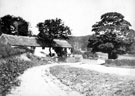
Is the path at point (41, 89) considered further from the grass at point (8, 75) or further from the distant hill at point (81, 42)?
the distant hill at point (81, 42)

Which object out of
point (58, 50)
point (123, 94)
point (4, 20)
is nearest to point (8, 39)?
point (58, 50)

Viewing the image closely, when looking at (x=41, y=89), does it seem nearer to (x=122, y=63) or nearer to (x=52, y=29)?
(x=122, y=63)

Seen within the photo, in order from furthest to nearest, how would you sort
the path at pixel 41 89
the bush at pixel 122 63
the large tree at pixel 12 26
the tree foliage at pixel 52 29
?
the large tree at pixel 12 26
the tree foliage at pixel 52 29
the bush at pixel 122 63
the path at pixel 41 89

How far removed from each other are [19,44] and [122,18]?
2671 cm

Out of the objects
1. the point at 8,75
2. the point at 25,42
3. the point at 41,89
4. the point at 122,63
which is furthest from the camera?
the point at 25,42

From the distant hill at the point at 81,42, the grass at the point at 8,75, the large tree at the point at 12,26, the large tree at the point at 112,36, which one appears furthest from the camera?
the distant hill at the point at 81,42

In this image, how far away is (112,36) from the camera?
136ft

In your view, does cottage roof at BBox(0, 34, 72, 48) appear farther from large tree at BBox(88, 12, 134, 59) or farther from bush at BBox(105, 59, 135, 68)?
bush at BBox(105, 59, 135, 68)

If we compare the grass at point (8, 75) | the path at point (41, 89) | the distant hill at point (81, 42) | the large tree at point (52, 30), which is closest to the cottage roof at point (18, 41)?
the large tree at point (52, 30)

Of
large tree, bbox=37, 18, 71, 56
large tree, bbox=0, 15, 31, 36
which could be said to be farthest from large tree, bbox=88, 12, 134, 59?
large tree, bbox=0, 15, 31, 36

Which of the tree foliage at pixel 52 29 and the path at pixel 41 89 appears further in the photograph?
the tree foliage at pixel 52 29

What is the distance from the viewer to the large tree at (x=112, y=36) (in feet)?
133

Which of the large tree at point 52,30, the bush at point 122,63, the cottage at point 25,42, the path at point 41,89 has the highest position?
the large tree at point 52,30

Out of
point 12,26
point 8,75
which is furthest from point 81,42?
point 8,75
